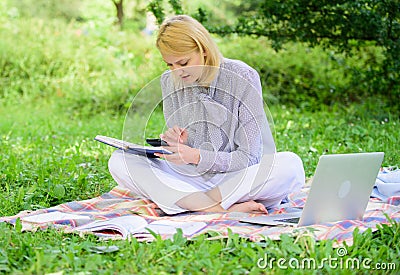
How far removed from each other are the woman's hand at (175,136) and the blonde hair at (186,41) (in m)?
0.28

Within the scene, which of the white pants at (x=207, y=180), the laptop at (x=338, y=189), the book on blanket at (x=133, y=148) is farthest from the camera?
the white pants at (x=207, y=180)

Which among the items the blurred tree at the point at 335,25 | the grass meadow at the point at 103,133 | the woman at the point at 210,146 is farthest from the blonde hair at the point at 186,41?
the blurred tree at the point at 335,25

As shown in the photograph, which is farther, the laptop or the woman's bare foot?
the woman's bare foot

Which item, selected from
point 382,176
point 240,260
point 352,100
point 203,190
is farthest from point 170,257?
point 352,100

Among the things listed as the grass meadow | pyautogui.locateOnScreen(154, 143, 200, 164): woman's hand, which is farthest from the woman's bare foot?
the grass meadow

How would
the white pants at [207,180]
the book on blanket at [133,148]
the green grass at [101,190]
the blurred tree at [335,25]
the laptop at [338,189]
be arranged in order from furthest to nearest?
the blurred tree at [335,25] → the white pants at [207,180] → the book on blanket at [133,148] → the laptop at [338,189] → the green grass at [101,190]

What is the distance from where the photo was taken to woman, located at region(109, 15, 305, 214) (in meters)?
3.19

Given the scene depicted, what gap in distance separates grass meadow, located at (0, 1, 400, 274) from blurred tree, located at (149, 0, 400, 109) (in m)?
0.48

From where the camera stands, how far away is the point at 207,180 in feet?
10.8

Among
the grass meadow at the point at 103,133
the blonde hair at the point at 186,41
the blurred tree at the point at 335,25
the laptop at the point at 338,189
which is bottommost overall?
the grass meadow at the point at 103,133

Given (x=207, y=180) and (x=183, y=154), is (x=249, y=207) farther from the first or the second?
(x=183, y=154)

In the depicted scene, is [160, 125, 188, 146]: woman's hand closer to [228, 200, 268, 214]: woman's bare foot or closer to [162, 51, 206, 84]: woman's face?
[162, 51, 206, 84]: woman's face

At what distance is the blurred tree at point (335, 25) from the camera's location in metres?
5.73

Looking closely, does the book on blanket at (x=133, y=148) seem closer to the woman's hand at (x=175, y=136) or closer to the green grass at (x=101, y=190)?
the woman's hand at (x=175, y=136)
